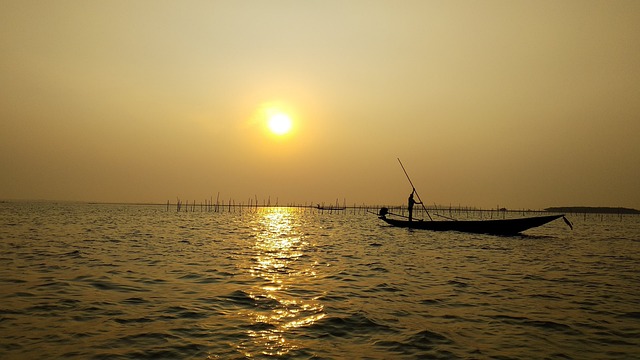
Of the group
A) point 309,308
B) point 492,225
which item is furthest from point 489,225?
point 309,308

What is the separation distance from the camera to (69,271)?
48.9ft

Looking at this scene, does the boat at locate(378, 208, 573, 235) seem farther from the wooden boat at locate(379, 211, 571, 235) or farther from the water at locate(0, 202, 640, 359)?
the water at locate(0, 202, 640, 359)

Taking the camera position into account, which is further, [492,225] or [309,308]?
[492,225]

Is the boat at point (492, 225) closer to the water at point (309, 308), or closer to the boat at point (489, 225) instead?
the boat at point (489, 225)

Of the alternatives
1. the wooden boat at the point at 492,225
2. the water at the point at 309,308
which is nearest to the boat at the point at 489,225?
the wooden boat at the point at 492,225

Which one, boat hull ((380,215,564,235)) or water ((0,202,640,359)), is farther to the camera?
boat hull ((380,215,564,235))

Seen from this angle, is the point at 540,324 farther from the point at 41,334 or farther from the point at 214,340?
the point at 41,334

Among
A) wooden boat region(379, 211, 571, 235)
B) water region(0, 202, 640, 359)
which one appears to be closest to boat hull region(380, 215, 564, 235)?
wooden boat region(379, 211, 571, 235)

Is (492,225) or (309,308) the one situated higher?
(492,225)

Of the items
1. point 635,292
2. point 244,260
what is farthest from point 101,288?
point 635,292

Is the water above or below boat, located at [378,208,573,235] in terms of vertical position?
below

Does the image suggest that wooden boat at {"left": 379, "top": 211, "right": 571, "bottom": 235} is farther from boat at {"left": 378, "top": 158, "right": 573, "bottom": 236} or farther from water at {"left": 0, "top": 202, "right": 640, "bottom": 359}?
water at {"left": 0, "top": 202, "right": 640, "bottom": 359}

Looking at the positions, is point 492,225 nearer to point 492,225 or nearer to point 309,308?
point 492,225

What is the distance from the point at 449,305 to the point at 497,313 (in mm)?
1204
